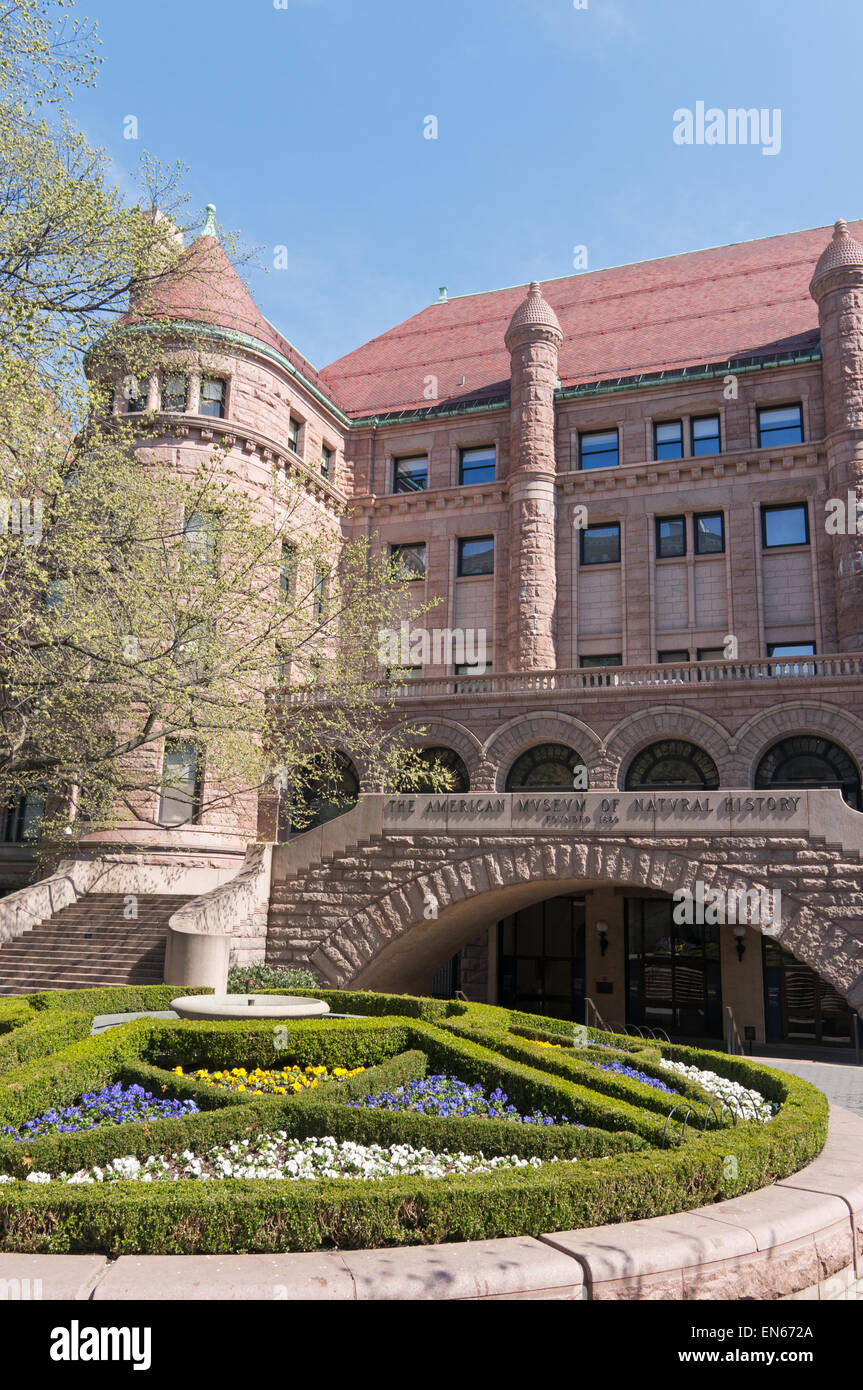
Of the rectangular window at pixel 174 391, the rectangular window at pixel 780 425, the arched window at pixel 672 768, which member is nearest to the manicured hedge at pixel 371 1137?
the arched window at pixel 672 768

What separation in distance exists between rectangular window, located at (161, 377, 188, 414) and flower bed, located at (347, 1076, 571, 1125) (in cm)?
2341

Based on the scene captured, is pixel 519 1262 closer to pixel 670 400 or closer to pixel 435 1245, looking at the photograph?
pixel 435 1245

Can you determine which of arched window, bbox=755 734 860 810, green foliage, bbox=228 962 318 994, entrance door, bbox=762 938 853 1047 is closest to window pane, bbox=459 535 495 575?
arched window, bbox=755 734 860 810

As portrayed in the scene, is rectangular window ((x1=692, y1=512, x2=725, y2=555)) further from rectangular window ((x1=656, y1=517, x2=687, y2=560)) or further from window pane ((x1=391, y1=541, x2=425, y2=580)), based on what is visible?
window pane ((x1=391, y1=541, x2=425, y2=580))

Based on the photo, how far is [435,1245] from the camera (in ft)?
17.2

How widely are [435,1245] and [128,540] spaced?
1345 centimetres

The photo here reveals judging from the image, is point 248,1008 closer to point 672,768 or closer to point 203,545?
point 203,545

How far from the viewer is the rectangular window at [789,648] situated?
27.6 meters

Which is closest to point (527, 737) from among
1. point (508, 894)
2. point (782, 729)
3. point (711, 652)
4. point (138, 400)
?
point (508, 894)

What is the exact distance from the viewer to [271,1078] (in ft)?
31.0

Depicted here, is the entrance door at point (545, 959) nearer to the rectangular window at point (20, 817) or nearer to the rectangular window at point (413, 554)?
the rectangular window at point (413, 554)

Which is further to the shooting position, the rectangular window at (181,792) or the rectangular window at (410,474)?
the rectangular window at (410,474)

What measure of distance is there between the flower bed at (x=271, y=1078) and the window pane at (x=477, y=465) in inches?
993

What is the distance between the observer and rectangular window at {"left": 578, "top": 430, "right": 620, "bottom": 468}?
3108 cm
